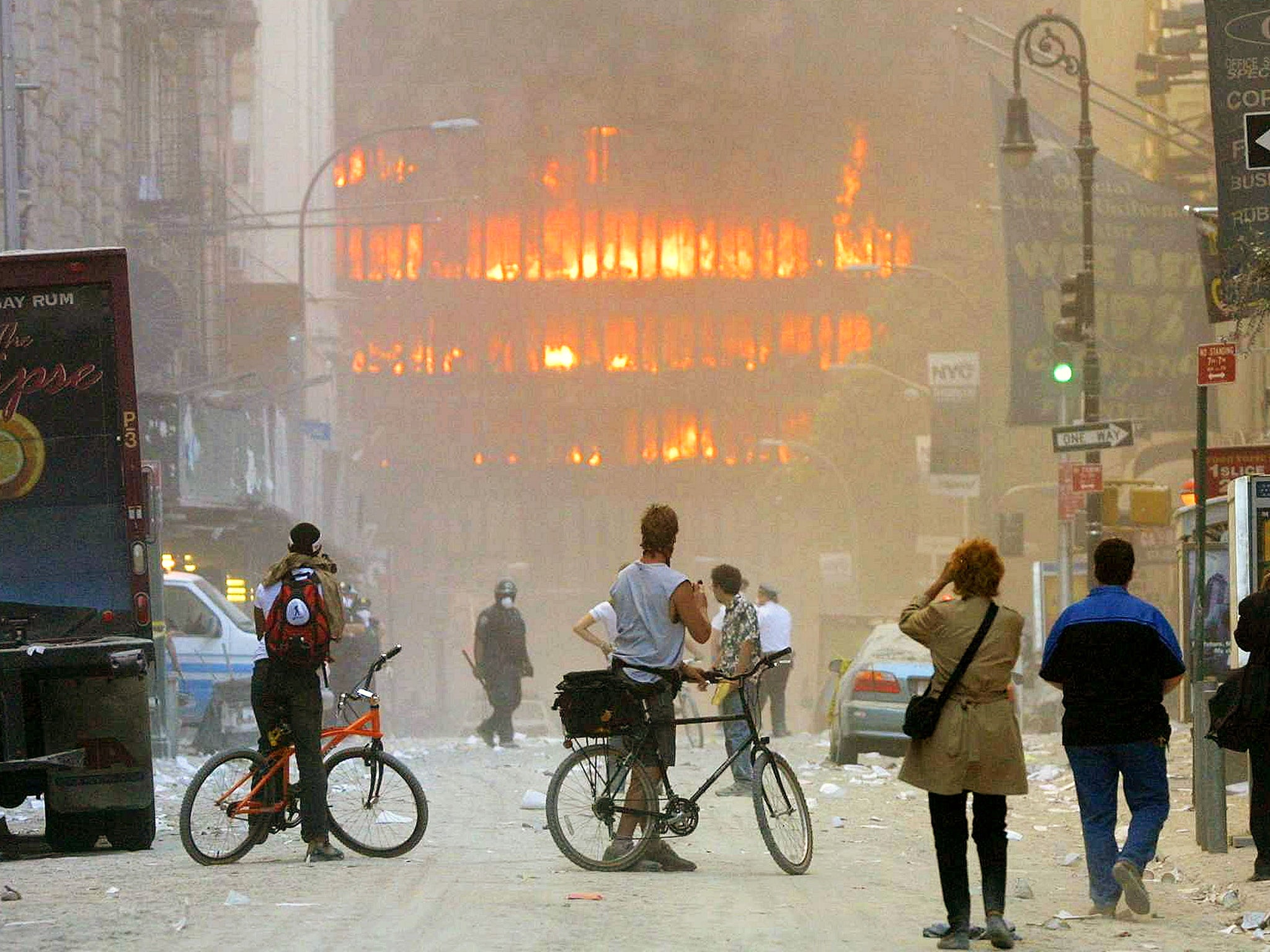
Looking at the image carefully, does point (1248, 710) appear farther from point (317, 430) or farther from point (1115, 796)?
point (317, 430)

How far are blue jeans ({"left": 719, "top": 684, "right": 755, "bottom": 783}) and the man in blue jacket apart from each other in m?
4.76

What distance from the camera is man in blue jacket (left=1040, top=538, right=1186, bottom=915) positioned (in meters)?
9.55

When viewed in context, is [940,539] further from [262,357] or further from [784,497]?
[784,497]

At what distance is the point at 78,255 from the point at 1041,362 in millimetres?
15249

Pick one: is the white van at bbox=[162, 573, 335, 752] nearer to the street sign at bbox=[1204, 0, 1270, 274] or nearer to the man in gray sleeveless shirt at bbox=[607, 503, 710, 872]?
the man in gray sleeveless shirt at bbox=[607, 503, 710, 872]

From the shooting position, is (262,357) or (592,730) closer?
(592,730)

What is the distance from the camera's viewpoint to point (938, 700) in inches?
354

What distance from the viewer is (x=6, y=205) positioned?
24719 mm

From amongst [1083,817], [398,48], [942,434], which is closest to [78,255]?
[1083,817]

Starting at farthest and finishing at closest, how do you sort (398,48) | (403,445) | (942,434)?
(398,48) < (403,445) < (942,434)

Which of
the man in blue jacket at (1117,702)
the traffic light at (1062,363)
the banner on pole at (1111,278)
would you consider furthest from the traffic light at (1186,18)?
the man in blue jacket at (1117,702)

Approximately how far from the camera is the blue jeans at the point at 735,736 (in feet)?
49.6

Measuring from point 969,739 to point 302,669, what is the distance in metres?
4.22

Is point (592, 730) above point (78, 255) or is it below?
below
